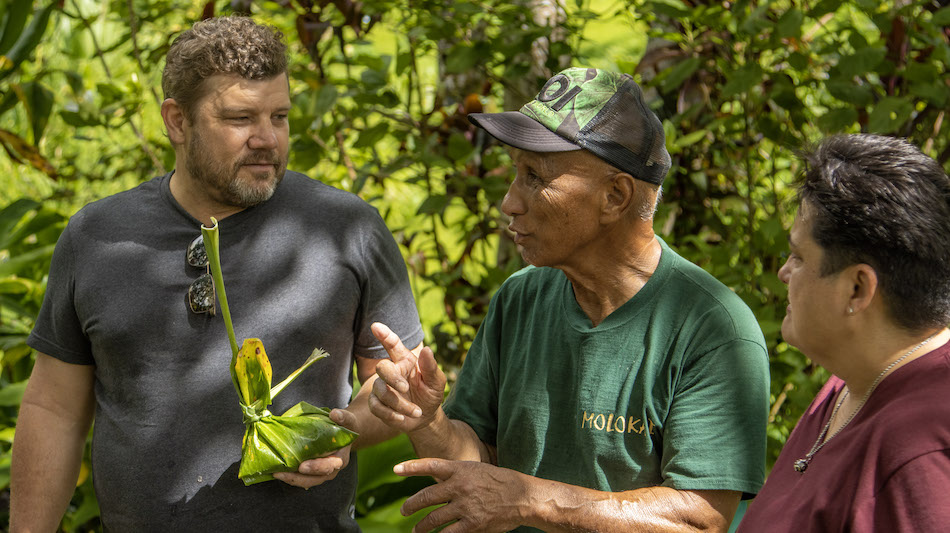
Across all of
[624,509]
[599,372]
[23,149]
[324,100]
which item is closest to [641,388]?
[599,372]

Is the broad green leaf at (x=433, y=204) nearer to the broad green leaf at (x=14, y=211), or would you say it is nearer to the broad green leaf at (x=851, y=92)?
the broad green leaf at (x=851, y=92)

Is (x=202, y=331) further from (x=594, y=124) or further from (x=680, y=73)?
(x=680, y=73)

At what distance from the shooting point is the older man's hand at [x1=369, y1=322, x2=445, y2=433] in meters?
1.70

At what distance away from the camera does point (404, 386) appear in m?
1.70

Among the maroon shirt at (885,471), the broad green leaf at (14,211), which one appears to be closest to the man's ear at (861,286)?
the maroon shirt at (885,471)

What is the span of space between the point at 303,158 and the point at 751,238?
1636mm

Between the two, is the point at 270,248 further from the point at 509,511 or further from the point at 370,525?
the point at 370,525

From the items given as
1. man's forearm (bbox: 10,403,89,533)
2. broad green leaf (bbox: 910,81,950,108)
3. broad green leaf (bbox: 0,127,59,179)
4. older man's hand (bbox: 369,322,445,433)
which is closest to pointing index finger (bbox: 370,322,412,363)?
older man's hand (bbox: 369,322,445,433)

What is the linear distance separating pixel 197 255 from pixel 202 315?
0.46 feet

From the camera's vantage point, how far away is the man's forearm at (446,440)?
5.96ft

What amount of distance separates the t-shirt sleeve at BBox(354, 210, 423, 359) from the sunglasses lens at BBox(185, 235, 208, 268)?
0.36 metres

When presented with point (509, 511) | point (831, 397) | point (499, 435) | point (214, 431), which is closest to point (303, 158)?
point (214, 431)

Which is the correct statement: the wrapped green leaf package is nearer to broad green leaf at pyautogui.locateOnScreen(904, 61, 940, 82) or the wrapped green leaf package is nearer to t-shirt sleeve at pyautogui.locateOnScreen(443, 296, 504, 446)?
t-shirt sleeve at pyautogui.locateOnScreen(443, 296, 504, 446)

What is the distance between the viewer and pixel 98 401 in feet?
6.86
